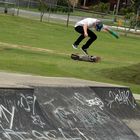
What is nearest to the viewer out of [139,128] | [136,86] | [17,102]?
[17,102]

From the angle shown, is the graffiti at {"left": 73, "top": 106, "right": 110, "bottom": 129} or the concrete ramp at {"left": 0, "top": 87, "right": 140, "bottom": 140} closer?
the concrete ramp at {"left": 0, "top": 87, "right": 140, "bottom": 140}

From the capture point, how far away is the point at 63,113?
9.88 m

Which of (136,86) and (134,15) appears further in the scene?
(134,15)

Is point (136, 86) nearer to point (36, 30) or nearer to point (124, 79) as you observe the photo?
point (124, 79)

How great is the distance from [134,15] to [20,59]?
39.7 m

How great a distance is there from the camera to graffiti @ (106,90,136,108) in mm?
12173

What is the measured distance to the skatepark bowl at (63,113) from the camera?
8.64 metres

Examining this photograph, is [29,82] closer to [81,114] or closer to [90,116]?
[81,114]

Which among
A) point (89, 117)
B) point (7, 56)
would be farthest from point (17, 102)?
point (7, 56)

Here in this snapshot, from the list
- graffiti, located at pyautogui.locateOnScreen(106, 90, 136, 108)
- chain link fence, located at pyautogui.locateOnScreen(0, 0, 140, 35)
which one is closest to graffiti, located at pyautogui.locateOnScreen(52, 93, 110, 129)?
graffiti, located at pyautogui.locateOnScreen(106, 90, 136, 108)

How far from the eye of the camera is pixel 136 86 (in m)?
21.6

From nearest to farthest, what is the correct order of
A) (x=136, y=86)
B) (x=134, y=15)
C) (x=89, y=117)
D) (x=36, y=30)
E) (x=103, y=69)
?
(x=89, y=117) < (x=136, y=86) < (x=103, y=69) < (x=36, y=30) < (x=134, y=15)

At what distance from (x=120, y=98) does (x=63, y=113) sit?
9.81ft

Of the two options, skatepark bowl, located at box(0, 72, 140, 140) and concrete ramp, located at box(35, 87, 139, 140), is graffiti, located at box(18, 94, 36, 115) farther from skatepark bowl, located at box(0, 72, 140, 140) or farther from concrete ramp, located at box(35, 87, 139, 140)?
concrete ramp, located at box(35, 87, 139, 140)
